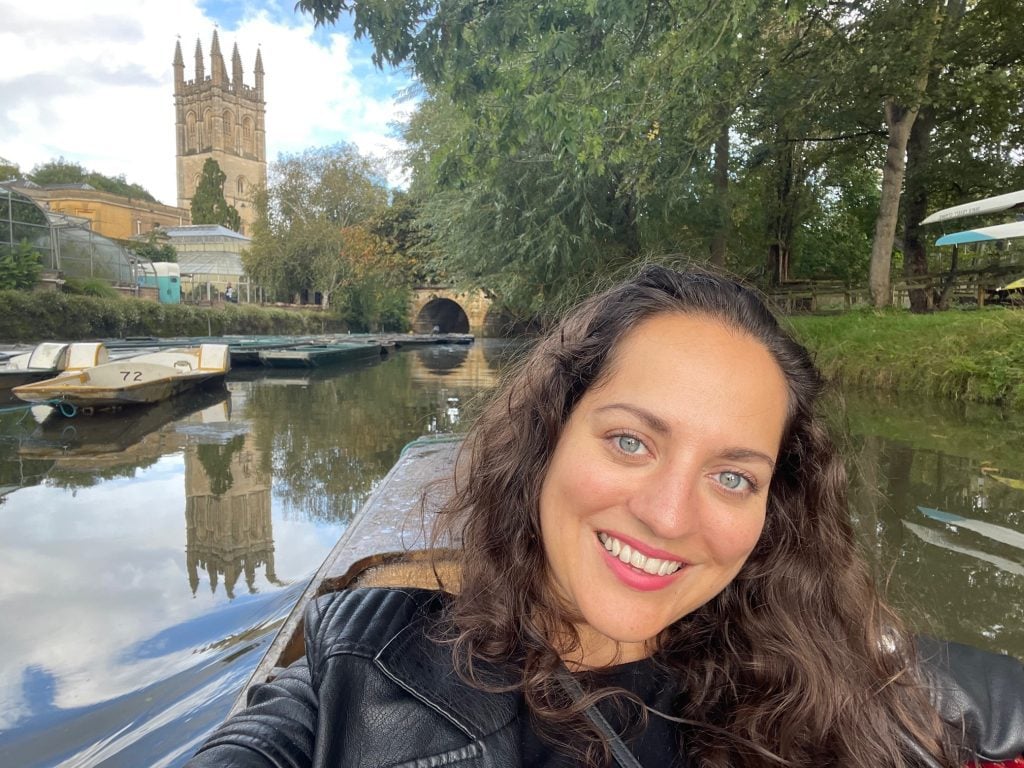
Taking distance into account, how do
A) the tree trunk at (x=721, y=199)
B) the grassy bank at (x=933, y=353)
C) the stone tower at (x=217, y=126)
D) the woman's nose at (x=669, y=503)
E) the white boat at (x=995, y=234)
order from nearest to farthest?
the woman's nose at (x=669, y=503) → the grassy bank at (x=933, y=353) → the white boat at (x=995, y=234) → the tree trunk at (x=721, y=199) → the stone tower at (x=217, y=126)

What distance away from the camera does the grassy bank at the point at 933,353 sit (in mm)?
7352

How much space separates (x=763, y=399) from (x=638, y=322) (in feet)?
0.74

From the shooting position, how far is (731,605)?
1.18 meters

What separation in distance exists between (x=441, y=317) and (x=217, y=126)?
27264mm

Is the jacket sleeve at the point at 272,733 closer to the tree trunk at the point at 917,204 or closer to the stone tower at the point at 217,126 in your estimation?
the tree trunk at the point at 917,204

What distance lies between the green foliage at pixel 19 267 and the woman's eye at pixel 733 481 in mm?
18904

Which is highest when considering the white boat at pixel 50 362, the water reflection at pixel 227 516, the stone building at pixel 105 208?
the stone building at pixel 105 208

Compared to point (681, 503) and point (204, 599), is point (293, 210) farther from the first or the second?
point (681, 503)

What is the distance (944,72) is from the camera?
11023 millimetres

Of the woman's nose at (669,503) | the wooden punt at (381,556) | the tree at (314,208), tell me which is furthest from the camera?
the tree at (314,208)

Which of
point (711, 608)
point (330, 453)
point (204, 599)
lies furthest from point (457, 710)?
point (330, 453)

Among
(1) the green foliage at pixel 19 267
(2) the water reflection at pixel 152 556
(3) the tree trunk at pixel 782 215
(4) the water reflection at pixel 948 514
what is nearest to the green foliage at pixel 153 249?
(1) the green foliage at pixel 19 267

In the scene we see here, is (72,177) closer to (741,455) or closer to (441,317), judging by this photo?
(441,317)

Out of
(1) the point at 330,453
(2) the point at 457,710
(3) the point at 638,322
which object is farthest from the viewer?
(1) the point at 330,453
